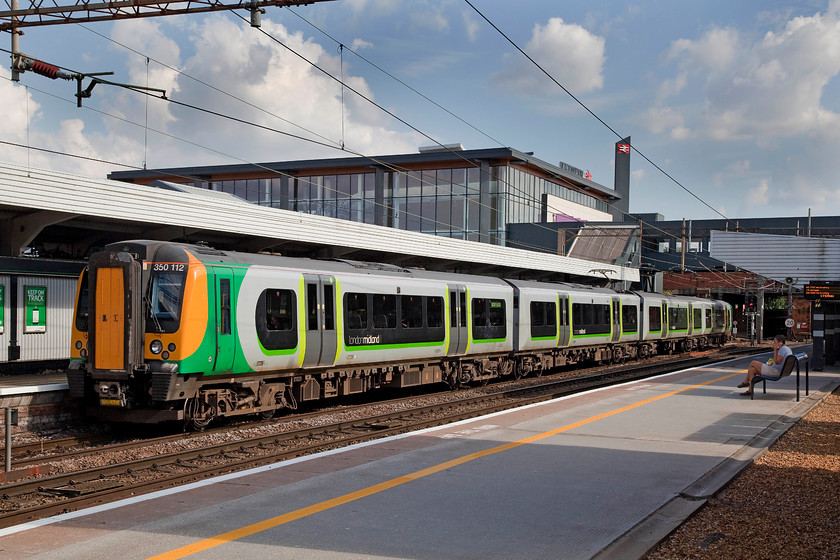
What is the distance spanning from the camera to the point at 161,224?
17422mm

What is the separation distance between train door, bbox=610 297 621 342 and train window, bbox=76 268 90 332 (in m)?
19.7

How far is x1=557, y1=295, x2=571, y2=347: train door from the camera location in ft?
79.1

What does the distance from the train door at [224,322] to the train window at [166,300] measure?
2.14 feet

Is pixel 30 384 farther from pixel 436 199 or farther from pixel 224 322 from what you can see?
pixel 436 199

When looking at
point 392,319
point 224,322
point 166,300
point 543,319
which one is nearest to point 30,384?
point 166,300

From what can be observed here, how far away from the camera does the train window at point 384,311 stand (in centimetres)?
1606

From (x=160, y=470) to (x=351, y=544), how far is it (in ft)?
14.4

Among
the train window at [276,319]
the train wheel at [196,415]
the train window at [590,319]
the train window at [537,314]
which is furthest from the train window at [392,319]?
the train window at [590,319]

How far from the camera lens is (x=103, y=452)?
10.8 metres

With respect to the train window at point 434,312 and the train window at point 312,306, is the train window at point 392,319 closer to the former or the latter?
the train window at point 434,312

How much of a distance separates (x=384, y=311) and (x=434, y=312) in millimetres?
2011

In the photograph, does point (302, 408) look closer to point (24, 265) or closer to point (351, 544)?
point (24, 265)

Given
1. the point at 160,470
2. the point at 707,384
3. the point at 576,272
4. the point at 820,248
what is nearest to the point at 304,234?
the point at 707,384

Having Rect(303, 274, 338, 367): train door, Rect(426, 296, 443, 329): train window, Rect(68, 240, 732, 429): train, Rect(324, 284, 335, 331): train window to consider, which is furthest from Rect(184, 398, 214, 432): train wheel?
Rect(426, 296, 443, 329): train window
